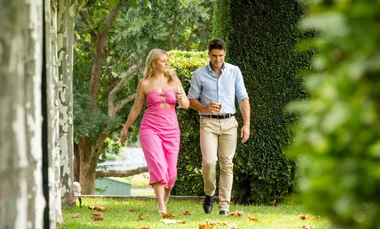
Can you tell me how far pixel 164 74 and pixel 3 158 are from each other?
19.9 feet

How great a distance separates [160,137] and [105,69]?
52.6 ft

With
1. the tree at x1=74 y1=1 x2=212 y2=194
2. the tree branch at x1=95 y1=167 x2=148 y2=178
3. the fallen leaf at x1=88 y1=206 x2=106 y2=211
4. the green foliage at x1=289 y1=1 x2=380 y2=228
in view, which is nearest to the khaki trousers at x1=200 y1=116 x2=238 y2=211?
the fallen leaf at x1=88 y1=206 x2=106 y2=211

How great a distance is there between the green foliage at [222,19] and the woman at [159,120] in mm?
1881

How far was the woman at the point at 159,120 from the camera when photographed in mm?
10086

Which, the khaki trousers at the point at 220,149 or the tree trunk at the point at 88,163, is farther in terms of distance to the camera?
the tree trunk at the point at 88,163

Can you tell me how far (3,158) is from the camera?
14.3 feet

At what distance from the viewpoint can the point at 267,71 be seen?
12.0 metres

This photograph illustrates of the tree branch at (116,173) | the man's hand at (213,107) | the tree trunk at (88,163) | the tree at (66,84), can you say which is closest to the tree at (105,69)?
the tree trunk at (88,163)

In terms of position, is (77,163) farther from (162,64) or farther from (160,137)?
(162,64)

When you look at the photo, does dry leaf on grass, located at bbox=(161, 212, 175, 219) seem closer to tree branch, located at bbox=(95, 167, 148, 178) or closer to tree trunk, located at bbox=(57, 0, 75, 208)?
tree trunk, located at bbox=(57, 0, 75, 208)

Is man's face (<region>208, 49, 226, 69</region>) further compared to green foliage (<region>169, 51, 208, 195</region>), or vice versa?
green foliage (<region>169, 51, 208, 195</region>)

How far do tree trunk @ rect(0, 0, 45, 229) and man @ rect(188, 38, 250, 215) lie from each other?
573 centimetres

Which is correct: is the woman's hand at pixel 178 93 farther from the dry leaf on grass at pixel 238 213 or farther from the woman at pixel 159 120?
the dry leaf on grass at pixel 238 213

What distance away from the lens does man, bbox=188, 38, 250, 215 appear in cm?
1038
